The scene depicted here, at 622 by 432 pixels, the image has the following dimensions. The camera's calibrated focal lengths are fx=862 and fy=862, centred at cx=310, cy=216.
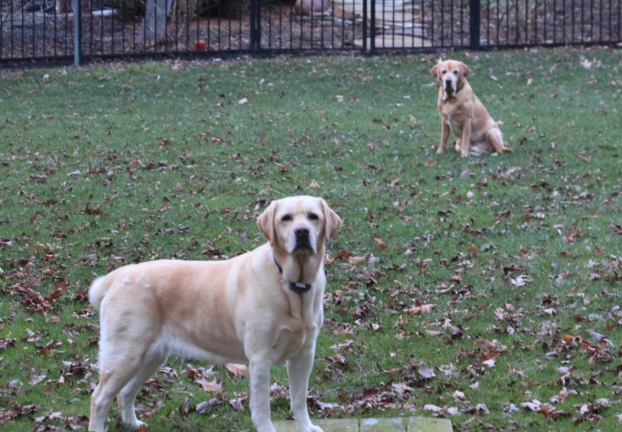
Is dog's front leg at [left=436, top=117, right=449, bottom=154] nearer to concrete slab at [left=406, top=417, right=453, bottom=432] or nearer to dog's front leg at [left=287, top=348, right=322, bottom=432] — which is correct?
concrete slab at [left=406, top=417, right=453, bottom=432]

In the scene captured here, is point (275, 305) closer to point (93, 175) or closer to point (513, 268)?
point (513, 268)

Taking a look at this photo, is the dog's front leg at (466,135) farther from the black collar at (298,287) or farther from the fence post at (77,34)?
the fence post at (77,34)

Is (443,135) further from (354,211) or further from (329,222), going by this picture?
(329,222)

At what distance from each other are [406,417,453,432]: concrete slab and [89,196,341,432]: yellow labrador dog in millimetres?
561

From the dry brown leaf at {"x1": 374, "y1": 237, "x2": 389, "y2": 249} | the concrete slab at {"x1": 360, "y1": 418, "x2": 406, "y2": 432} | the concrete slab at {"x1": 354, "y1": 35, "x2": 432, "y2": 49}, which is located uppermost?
the concrete slab at {"x1": 354, "y1": 35, "x2": 432, "y2": 49}

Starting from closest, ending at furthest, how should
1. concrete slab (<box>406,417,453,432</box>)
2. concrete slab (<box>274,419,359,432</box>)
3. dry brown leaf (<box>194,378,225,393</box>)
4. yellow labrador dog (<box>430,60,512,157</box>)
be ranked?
concrete slab (<box>406,417,453,432</box>) < concrete slab (<box>274,419,359,432</box>) < dry brown leaf (<box>194,378,225,393</box>) < yellow labrador dog (<box>430,60,512,157</box>)

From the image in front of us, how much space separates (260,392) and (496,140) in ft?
29.4

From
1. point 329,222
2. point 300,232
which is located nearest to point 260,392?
point 300,232

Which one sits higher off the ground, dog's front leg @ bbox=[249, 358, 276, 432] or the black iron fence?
the black iron fence

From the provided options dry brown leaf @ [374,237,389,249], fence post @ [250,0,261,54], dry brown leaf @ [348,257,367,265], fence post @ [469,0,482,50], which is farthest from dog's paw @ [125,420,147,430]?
fence post @ [469,0,482,50]

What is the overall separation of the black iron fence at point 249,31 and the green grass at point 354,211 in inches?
49.8

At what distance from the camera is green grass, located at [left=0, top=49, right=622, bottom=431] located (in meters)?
6.09

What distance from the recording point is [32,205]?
34.0 feet

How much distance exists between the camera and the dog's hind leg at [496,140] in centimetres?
1298
